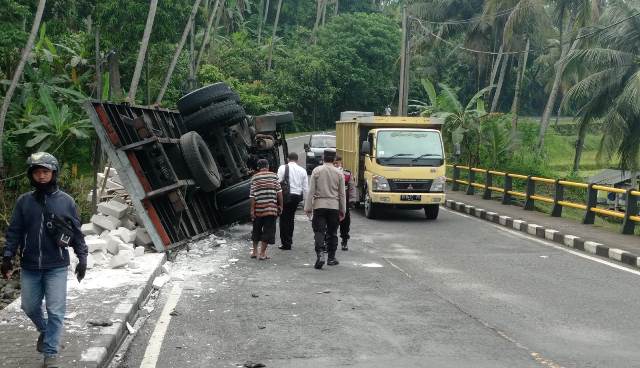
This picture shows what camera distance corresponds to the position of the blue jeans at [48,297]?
634 centimetres

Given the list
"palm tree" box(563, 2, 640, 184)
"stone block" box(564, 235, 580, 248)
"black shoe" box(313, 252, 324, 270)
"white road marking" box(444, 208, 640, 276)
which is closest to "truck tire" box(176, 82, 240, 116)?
"black shoe" box(313, 252, 324, 270)

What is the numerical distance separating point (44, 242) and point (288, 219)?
7898 mm

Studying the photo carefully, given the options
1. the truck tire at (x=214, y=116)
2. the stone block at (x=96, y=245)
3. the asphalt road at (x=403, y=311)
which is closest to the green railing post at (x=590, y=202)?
the asphalt road at (x=403, y=311)

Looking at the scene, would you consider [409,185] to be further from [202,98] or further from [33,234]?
[33,234]

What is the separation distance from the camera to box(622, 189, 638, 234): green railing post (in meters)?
15.5

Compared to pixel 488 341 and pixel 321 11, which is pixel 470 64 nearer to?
pixel 321 11

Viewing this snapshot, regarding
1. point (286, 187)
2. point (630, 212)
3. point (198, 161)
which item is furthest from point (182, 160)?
point (630, 212)

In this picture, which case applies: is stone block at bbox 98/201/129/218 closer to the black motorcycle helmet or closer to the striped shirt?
the striped shirt

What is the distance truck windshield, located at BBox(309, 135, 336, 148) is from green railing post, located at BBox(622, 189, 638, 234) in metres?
21.2

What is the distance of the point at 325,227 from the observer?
12250 millimetres

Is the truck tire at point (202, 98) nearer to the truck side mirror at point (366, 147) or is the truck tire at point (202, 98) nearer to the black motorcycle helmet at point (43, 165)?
the truck side mirror at point (366, 147)

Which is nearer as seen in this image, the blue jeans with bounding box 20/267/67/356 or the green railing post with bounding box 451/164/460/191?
the blue jeans with bounding box 20/267/67/356

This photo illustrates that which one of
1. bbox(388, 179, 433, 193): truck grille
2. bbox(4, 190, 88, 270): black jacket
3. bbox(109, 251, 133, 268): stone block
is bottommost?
bbox(109, 251, 133, 268): stone block

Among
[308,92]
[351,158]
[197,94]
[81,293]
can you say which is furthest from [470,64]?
[81,293]
